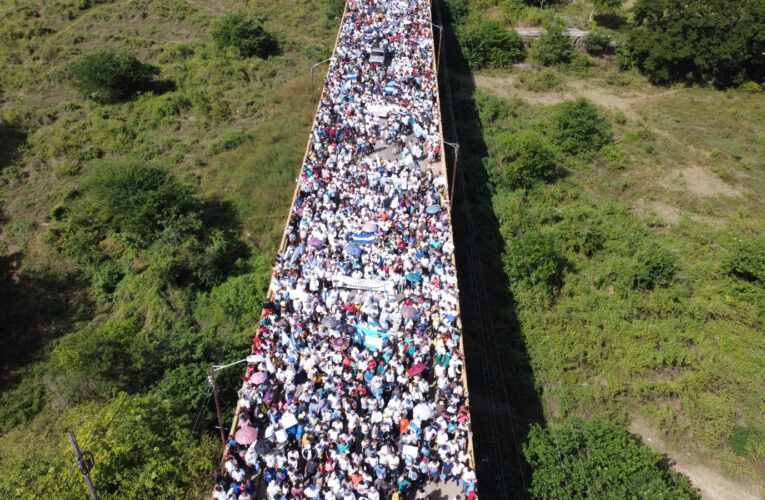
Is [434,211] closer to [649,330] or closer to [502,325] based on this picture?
[502,325]

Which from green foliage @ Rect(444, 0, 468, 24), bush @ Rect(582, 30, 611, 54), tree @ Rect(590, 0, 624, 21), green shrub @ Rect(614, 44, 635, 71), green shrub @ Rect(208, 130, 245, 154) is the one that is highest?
tree @ Rect(590, 0, 624, 21)

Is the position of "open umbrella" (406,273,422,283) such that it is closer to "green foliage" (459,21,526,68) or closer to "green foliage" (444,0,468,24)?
"green foliage" (459,21,526,68)

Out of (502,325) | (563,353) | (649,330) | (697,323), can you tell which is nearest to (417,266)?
(502,325)

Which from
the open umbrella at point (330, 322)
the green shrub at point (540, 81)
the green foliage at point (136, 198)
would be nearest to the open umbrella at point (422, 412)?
the open umbrella at point (330, 322)

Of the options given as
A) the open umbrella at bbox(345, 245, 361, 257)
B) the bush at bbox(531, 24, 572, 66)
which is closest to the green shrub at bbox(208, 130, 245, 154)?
the open umbrella at bbox(345, 245, 361, 257)

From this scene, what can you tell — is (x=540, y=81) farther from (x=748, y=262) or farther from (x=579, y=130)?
(x=748, y=262)
